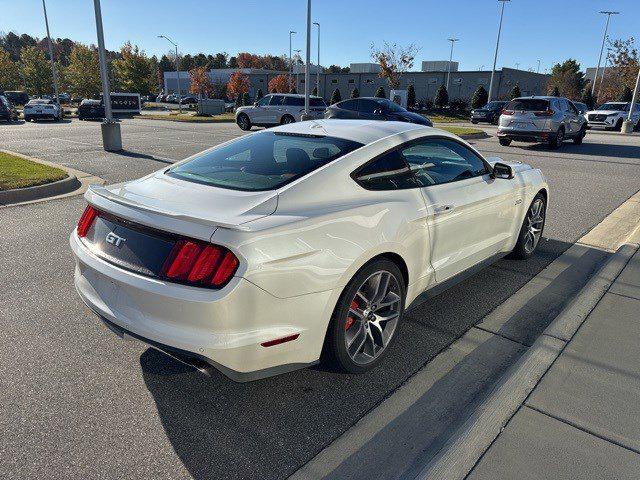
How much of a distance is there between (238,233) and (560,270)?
13.4ft

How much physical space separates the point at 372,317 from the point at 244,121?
2307cm

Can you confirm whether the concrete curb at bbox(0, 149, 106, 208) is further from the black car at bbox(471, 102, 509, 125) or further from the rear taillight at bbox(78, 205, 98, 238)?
the black car at bbox(471, 102, 509, 125)

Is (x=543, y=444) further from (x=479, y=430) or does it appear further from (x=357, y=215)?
(x=357, y=215)

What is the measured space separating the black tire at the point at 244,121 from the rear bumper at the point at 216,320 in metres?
22.9

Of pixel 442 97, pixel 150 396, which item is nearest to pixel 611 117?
pixel 442 97

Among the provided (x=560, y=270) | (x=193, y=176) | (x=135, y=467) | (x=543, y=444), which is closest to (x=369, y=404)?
(x=543, y=444)

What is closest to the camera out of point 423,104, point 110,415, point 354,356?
point 110,415

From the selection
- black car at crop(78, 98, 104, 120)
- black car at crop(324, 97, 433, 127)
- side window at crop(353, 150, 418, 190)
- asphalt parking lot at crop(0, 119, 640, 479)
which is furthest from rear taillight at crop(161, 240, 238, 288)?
black car at crop(78, 98, 104, 120)

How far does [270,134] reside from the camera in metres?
4.01

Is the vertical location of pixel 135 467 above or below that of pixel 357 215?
below

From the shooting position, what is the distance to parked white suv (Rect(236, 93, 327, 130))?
23.9m

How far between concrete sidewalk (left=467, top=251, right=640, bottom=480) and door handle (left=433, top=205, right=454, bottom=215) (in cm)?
128

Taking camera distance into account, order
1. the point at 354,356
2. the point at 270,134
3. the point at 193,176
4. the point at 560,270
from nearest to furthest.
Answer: the point at 354,356
the point at 193,176
the point at 270,134
the point at 560,270

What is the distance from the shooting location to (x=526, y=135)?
16.8 meters
